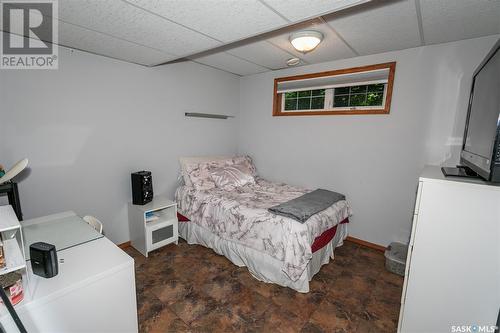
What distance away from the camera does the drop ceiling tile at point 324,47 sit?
209cm

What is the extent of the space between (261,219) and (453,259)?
1399mm

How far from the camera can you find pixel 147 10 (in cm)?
148

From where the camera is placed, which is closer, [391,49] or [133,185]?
[391,49]

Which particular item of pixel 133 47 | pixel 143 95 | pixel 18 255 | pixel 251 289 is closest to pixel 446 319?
pixel 251 289

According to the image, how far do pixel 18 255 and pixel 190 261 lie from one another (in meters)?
1.67

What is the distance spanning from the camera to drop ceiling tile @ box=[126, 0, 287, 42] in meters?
1.39

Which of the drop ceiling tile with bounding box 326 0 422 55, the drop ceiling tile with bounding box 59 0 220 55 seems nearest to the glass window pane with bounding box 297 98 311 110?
the drop ceiling tile with bounding box 326 0 422 55

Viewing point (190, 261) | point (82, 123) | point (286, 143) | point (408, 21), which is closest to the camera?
point (408, 21)

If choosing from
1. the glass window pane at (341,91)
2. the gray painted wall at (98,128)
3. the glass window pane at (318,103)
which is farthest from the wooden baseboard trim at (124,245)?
the glass window pane at (341,91)

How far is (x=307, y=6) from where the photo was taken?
1372mm

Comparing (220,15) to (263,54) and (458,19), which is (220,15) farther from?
(458,19)

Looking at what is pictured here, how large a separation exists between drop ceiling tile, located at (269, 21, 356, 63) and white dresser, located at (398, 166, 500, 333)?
150cm

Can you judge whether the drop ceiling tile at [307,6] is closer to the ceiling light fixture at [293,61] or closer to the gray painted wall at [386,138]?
the ceiling light fixture at [293,61]

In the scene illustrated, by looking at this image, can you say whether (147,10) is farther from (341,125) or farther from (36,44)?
(341,125)
